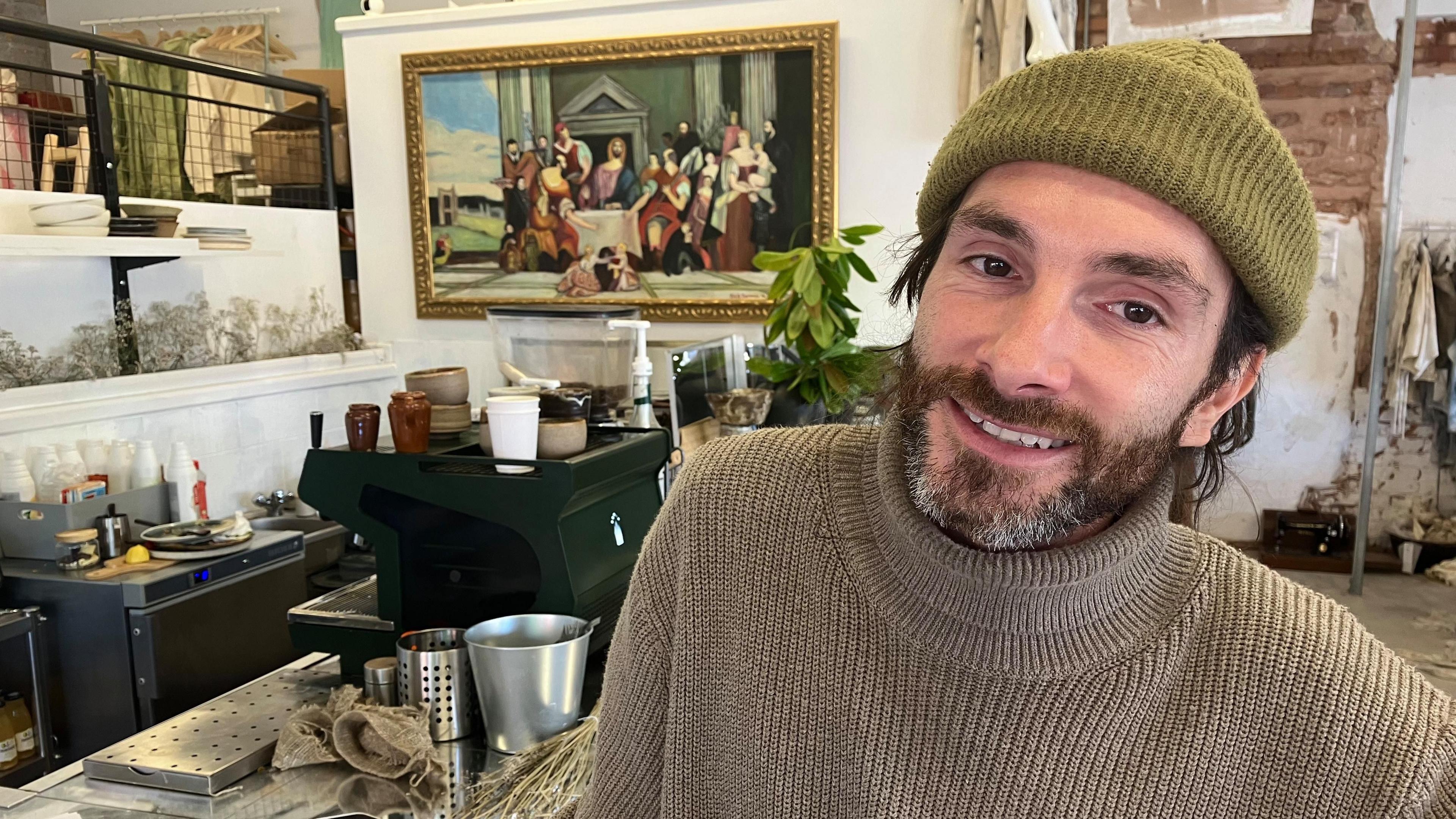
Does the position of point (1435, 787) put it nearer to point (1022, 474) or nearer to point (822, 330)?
point (1022, 474)

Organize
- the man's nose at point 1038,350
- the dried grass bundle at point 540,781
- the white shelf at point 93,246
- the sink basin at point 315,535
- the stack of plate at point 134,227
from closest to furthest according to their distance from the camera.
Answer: the man's nose at point 1038,350, the dried grass bundle at point 540,781, the white shelf at point 93,246, the stack of plate at point 134,227, the sink basin at point 315,535

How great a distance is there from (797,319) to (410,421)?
5.57ft

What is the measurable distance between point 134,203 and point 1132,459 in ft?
13.6

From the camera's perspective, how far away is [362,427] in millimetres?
1786

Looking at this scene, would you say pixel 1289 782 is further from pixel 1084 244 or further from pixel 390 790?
pixel 390 790

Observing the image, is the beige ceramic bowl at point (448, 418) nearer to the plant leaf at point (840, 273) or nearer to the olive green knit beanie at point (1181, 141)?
the olive green knit beanie at point (1181, 141)

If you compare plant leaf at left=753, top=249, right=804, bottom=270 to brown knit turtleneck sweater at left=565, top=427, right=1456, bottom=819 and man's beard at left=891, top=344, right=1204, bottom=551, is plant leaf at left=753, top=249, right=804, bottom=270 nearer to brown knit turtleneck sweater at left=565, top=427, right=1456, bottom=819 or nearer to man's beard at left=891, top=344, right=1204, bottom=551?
brown knit turtleneck sweater at left=565, top=427, right=1456, bottom=819

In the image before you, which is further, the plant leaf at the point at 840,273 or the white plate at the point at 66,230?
the white plate at the point at 66,230

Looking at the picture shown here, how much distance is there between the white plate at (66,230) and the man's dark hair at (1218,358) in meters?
3.45

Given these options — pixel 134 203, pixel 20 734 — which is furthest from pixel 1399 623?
pixel 134 203

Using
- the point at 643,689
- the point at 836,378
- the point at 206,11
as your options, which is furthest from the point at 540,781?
the point at 206,11

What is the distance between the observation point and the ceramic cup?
172 centimetres

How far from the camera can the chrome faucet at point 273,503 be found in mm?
4328

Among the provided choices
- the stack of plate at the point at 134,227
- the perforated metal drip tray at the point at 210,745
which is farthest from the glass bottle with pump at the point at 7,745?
the perforated metal drip tray at the point at 210,745
